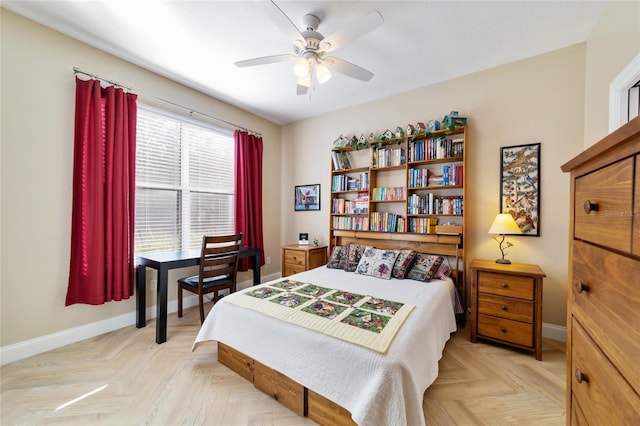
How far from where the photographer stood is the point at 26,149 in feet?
6.78

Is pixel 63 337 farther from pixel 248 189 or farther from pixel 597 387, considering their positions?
pixel 597 387

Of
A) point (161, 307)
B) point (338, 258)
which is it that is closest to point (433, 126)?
point (338, 258)

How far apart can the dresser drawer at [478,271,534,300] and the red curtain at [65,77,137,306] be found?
351 cm

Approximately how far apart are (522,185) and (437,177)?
0.80 metres

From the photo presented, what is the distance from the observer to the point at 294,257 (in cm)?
357

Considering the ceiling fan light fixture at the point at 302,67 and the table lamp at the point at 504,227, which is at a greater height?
the ceiling fan light fixture at the point at 302,67

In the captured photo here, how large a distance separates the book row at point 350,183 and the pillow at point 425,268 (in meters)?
1.25

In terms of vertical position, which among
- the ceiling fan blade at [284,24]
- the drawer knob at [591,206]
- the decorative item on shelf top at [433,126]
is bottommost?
the drawer knob at [591,206]

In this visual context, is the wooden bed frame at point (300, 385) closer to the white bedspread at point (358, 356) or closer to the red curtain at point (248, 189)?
the white bedspread at point (358, 356)

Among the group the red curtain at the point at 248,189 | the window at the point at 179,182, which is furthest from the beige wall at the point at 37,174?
the red curtain at the point at 248,189

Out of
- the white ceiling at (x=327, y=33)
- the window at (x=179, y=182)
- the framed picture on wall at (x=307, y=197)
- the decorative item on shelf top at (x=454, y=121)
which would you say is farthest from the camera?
the framed picture on wall at (x=307, y=197)

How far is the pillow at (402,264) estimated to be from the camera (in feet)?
8.48

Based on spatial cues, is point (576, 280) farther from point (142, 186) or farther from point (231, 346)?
point (142, 186)

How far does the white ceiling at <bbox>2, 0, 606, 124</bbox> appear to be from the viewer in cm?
192
